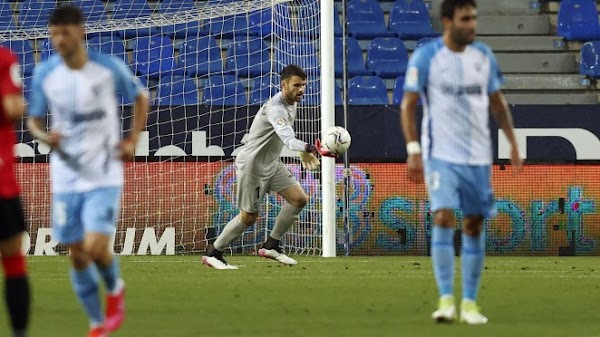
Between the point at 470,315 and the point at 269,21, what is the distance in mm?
11541

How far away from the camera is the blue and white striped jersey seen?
8.06 metres

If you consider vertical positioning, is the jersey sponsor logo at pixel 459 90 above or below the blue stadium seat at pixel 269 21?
below

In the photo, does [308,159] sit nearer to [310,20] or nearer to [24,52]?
[310,20]

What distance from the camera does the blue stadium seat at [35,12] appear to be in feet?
66.4

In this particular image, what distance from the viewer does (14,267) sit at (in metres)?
6.46

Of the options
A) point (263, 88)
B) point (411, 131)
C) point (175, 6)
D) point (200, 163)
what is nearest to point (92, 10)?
point (175, 6)

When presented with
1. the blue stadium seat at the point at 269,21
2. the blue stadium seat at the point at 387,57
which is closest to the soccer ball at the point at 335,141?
the blue stadium seat at the point at 269,21

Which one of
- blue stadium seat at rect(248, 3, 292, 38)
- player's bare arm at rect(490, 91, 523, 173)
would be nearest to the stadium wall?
blue stadium seat at rect(248, 3, 292, 38)

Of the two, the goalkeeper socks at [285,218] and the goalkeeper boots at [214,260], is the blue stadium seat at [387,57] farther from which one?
the goalkeeper boots at [214,260]

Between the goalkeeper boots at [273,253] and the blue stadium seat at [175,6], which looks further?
the blue stadium seat at [175,6]

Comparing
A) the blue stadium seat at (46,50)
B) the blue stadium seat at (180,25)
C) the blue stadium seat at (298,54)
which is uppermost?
the blue stadium seat at (180,25)

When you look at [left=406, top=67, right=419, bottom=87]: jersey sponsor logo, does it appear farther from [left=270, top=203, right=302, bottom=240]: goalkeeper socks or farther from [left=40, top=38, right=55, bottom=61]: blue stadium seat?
[left=40, top=38, right=55, bottom=61]: blue stadium seat

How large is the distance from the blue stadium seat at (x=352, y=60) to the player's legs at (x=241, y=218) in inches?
298

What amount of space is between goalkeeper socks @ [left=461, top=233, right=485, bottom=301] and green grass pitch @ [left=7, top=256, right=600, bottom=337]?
0.85 feet
